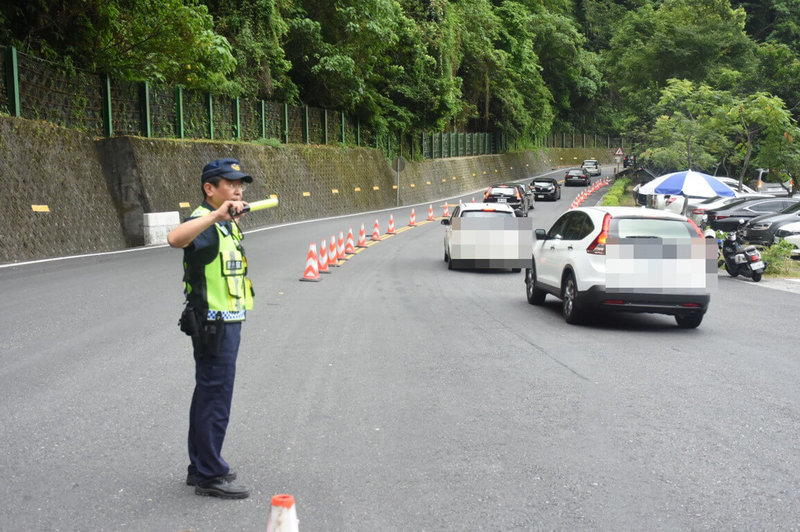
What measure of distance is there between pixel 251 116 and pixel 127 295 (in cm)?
2404

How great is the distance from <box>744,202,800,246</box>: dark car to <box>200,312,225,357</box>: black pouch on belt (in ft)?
70.9

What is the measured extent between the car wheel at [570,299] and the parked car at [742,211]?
16.8 metres

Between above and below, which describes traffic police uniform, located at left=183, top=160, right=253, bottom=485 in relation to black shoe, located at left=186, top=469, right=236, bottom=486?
above

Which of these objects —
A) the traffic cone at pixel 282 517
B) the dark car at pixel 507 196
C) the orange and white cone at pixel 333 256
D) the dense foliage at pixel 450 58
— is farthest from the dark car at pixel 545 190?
the traffic cone at pixel 282 517

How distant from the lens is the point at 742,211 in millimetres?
27250

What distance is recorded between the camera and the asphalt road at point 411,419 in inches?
182

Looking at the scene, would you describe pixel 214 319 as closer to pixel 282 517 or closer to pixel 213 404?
pixel 213 404

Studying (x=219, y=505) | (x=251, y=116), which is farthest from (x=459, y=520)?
(x=251, y=116)

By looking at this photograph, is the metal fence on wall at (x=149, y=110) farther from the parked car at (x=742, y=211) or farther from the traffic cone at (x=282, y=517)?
the traffic cone at (x=282, y=517)

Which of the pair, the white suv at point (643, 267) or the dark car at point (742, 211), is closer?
the white suv at point (643, 267)

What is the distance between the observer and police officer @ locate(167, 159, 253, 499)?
472cm

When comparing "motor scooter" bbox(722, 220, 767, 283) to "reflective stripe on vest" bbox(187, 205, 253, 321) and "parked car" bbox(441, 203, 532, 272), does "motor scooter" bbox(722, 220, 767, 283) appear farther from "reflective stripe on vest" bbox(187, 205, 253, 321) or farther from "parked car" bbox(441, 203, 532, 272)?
"reflective stripe on vest" bbox(187, 205, 253, 321)

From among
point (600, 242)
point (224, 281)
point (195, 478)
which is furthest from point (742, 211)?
point (195, 478)

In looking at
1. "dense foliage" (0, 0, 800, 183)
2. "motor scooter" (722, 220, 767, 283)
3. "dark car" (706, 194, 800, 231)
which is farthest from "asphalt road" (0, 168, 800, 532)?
"dark car" (706, 194, 800, 231)
